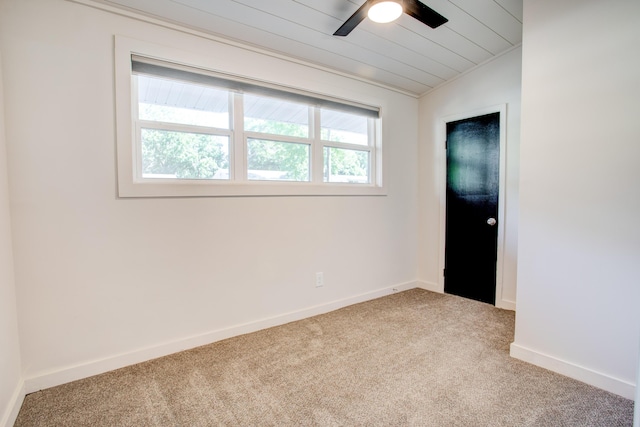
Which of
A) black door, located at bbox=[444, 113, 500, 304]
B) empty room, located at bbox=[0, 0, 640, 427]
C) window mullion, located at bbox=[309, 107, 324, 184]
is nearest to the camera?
empty room, located at bbox=[0, 0, 640, 427]

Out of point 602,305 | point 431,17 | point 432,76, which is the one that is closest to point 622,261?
point 602,305

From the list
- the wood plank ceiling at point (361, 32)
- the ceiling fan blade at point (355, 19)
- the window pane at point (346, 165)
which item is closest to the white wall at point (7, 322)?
the wood plank ceiling at point (361, 32)

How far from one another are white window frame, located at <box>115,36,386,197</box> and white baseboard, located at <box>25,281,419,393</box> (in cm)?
111

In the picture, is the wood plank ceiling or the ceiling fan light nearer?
the ceiling fan light

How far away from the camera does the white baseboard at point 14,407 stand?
1.48 meters

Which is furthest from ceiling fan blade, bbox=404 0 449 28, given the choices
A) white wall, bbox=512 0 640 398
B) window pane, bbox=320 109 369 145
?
window pane, bbox=320 109 369 145

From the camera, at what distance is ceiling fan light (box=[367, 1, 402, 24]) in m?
1.81

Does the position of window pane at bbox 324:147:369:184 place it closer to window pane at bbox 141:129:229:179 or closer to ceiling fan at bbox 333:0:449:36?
window pane at bbox 141:129:229:179

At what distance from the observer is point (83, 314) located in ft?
6.40

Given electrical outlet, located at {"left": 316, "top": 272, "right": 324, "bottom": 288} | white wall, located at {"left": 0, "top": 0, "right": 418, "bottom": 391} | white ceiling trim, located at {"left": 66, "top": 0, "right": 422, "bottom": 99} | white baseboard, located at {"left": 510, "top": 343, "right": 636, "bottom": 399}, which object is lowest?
white baseboard, located at {"left": 510, "top": 343, "right": 636, "bottom": 399}

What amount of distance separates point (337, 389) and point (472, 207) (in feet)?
8.29

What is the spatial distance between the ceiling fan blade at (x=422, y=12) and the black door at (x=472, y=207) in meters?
1.59

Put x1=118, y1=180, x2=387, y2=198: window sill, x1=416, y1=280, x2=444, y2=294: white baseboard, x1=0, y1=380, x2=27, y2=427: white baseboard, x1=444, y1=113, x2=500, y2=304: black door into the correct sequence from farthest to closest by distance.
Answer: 1. x1=416, y1=280, x2=444, y2=294: white baseboard
2. x1=444, y1=113, x2=500, y2=304: black door
3. x1=118, y1=180, x2=387, y2=198: window sill
4. x1=0, y1=380, x2=27, y2=427: white baseboard

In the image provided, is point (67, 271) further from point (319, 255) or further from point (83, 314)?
point (319, 255)
